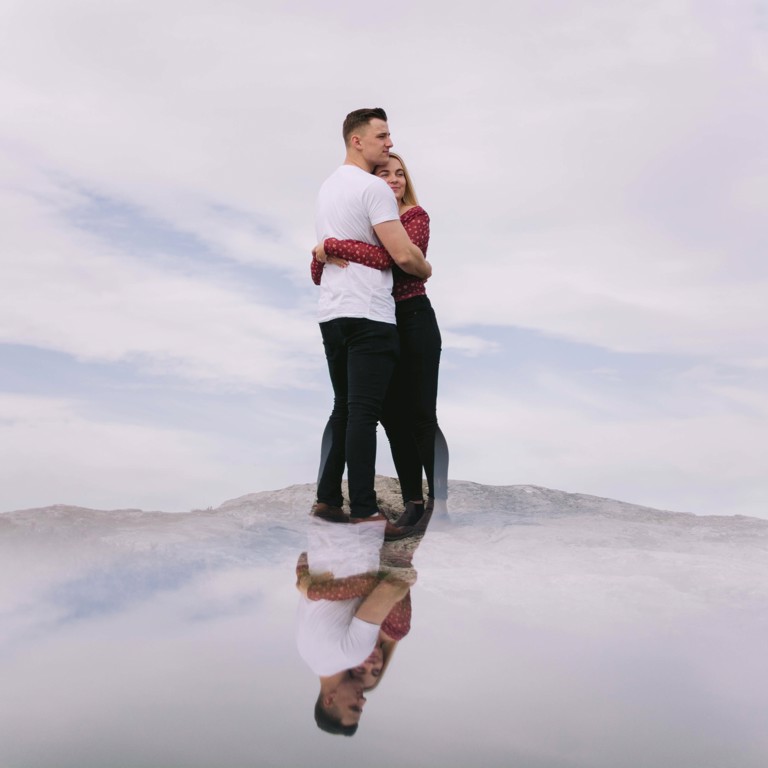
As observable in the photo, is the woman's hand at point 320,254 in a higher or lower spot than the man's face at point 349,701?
higher

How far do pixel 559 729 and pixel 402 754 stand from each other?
0.57 meters

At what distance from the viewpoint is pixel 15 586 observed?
4.43 metres

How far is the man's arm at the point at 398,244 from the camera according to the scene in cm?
528

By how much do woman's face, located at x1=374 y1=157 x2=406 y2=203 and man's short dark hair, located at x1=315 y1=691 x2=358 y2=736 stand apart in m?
3.56

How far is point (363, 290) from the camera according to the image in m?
5.30

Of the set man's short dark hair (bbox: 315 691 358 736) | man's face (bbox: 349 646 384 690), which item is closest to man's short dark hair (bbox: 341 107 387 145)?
man's face (bbox: 349 646 384 690)

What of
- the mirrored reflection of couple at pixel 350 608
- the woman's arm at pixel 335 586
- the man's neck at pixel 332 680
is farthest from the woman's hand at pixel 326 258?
the man's neck at pixel 332 680

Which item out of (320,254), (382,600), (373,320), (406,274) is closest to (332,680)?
(382,600)

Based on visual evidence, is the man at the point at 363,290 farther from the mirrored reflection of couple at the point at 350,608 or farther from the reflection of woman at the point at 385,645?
the reflection of woman at the point at 385,645

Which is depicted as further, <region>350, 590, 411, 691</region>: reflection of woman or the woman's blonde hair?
the woman's blonde hair

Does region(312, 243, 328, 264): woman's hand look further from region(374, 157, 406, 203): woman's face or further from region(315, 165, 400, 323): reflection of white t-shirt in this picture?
region(374, 157, 406, 203): woman's face

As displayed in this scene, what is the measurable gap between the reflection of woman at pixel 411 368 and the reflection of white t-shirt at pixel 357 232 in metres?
0.13

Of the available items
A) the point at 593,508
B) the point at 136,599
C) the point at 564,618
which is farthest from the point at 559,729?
the point at 593,508

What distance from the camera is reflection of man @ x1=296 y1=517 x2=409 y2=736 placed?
3102 millimetres
